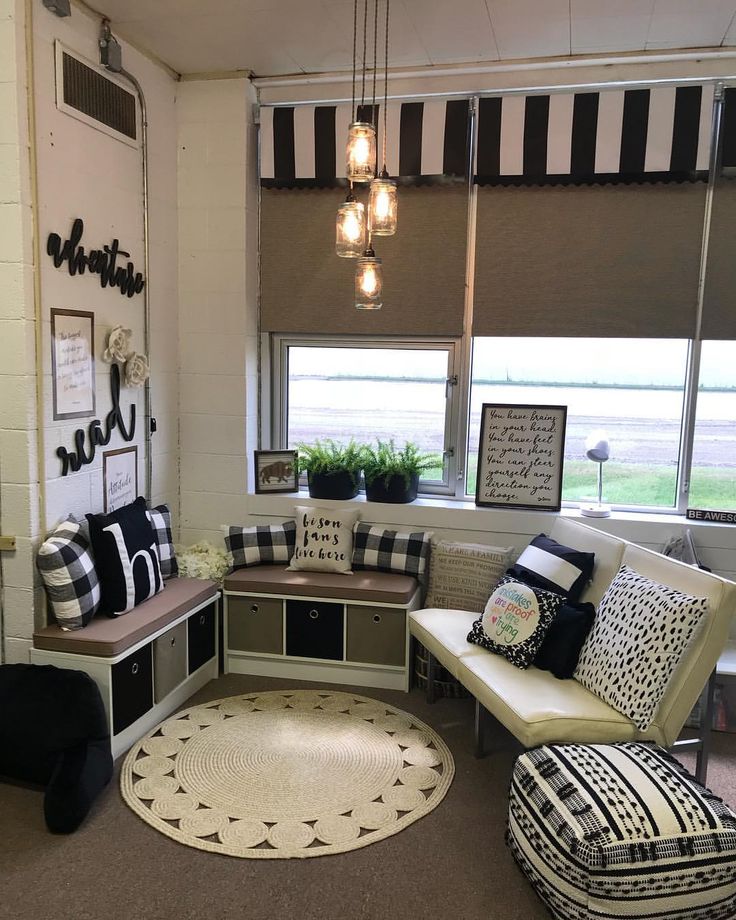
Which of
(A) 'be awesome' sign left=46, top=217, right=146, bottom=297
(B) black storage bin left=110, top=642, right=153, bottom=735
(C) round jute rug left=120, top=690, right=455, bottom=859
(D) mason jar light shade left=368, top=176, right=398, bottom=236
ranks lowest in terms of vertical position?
(C) round jute rug left=120, top=690, right=455, bottom=859

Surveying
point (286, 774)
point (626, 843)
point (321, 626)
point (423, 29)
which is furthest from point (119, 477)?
point (626, 843)

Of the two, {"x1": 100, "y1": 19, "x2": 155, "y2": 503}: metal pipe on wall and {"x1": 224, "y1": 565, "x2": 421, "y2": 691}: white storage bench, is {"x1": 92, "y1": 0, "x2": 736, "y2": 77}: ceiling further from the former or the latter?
{"x1": 224, "y1": 565, "x2": 421, "y2": 691}: white storage bench

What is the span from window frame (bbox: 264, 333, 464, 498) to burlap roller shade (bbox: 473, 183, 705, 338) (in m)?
0.28

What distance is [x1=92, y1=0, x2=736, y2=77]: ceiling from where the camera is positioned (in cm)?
304

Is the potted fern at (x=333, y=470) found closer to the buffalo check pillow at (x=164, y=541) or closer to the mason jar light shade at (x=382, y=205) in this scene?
the buffalo check pillow at (x=164, y=541)

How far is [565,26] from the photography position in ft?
10.5

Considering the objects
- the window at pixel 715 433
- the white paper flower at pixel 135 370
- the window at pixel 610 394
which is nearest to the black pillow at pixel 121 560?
the white paper flower at pixel 135 370

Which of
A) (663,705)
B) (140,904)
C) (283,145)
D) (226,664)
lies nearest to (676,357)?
(663,705)

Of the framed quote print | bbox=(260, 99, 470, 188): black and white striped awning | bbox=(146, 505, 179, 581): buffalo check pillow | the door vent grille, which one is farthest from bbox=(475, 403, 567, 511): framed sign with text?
the door vent grille

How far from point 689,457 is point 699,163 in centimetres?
141

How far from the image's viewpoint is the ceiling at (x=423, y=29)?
3041 mm

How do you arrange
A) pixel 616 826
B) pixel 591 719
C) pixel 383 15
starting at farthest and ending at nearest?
pixel 383 15, pixel 591 719, pixel 616 826

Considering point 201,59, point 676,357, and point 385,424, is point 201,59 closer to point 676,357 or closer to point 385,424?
point 385,424

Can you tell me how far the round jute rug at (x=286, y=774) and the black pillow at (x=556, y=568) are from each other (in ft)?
2.61
